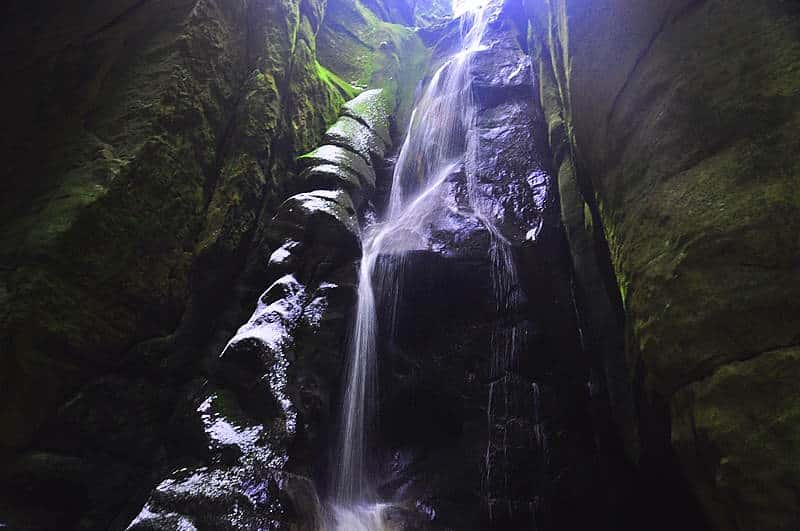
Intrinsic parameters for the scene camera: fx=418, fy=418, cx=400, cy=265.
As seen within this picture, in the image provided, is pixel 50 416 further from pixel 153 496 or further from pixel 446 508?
pixel 446 508

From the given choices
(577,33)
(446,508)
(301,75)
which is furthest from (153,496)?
(301,75)

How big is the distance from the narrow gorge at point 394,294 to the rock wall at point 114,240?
28mm

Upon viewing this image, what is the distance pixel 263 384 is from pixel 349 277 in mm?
1812

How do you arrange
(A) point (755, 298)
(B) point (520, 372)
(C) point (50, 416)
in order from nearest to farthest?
(A) point (755, 298)
(C) point (50, 416)
(B) point (520, 372)

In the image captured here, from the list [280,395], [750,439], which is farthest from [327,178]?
[750,439]

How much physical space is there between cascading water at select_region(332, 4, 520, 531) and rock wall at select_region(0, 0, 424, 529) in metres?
1.63

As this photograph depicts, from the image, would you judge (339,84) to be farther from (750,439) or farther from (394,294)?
(750,439)

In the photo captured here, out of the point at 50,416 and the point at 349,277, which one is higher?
the point at 349,277

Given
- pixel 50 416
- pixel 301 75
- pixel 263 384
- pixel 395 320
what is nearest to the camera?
pixel 50 416

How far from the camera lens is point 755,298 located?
8.54 ft

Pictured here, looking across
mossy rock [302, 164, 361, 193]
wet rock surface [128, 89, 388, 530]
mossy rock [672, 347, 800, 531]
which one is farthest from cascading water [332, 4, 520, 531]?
mossy rock [672, 347, 800, 531]

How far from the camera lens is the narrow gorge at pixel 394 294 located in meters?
2.80

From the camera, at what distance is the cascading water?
16.6 ft

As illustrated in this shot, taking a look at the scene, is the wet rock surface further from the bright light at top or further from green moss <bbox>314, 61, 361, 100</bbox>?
the bright light at top
